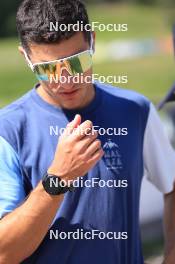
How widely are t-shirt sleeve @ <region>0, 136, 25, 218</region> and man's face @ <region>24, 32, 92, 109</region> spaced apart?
24 cm

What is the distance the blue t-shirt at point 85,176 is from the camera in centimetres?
239

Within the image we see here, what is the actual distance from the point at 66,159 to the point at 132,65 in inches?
645

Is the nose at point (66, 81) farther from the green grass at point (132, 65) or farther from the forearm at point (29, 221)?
the green grass at point (132, 65)

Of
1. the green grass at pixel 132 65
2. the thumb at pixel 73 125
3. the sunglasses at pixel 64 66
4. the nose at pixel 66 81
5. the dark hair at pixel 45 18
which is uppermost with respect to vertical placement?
the dark hair at pixel 45 18

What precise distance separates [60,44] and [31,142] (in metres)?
0.34

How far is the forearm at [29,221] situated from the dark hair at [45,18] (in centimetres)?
50

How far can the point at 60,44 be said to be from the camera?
8.00 feet

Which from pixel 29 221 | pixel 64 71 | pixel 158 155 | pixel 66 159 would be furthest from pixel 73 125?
pixel 158 155

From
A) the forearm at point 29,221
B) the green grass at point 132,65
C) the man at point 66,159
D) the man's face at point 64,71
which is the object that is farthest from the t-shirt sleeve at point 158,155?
the green grass at point 132,65

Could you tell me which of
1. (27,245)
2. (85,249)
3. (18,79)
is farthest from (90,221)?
(18,79)

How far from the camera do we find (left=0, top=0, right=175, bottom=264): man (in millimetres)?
2289

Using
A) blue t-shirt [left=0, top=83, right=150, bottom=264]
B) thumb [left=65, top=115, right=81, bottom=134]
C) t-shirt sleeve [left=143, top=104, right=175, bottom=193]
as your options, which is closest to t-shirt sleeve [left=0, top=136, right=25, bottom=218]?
blue t-shirt [left=0, top=83, right=150, bottom=264]

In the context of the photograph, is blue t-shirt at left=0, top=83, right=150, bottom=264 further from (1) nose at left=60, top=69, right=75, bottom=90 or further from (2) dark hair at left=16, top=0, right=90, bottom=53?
(2) dark hair at left=16, top=0, right=90, bottom=53

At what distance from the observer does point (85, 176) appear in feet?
7.98
